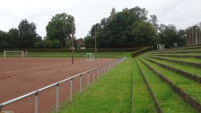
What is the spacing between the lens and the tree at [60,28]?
111 m

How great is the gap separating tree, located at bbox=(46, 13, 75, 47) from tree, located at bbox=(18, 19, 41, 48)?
5.56m

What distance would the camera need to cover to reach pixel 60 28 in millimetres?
112188

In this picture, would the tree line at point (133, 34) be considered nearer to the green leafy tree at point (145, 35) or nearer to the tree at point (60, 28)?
the green leafy tree at point (145, 35)

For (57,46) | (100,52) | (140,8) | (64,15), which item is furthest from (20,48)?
(140,8)

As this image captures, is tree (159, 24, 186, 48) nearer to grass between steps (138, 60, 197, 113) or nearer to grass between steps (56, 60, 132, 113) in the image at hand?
grass between steps (56, 60, 132, 113)

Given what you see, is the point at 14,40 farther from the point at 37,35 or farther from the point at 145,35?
the point at 145,35

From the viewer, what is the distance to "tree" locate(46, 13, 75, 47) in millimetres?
111494

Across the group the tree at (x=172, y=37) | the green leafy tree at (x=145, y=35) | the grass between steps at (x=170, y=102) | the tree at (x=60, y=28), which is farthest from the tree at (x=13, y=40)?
the grass between steps at (x=170, y=102)

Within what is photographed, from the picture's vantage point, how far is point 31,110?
8656 mm

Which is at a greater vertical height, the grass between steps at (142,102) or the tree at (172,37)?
the tree at (172,37)

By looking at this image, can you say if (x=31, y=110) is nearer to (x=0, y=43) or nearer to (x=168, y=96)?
(x=168, y=96)

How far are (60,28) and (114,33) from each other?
92.0 feet

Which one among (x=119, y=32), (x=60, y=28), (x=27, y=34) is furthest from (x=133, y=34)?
(x=27, y=34)

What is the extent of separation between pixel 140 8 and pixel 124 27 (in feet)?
53.9
